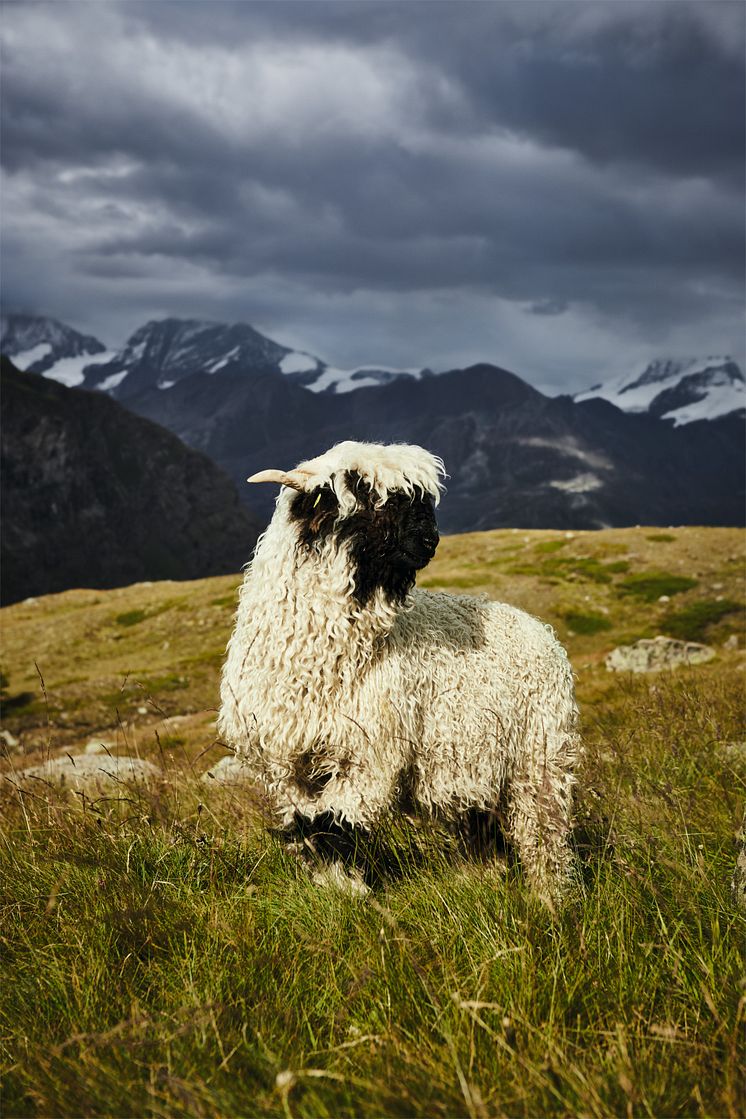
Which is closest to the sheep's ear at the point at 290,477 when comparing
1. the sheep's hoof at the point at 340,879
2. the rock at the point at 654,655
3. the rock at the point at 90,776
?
the rock at the point at 90,776

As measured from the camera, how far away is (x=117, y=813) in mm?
6574

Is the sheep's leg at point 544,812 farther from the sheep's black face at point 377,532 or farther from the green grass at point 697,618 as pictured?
the green grass at point 697,618

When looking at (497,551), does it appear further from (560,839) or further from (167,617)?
(560,839)

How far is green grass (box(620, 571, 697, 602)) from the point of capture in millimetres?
41812

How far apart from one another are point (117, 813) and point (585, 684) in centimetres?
1614

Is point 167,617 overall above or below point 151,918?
below

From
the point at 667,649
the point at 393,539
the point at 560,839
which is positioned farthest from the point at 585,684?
the point at 393,539

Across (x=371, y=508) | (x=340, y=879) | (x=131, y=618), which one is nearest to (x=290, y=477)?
(x=371, y=508)

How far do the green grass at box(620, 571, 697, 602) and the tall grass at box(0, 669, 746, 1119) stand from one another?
39022 mm

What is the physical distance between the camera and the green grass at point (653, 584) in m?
41.8

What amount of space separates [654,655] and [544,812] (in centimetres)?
2144

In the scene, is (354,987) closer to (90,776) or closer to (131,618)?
(90,776)

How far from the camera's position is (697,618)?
36844 mm

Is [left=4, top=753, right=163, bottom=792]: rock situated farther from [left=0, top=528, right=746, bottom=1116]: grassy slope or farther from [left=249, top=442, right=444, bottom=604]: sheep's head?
[left=249, top=442, right=444, bottom=604]: sheep's head
